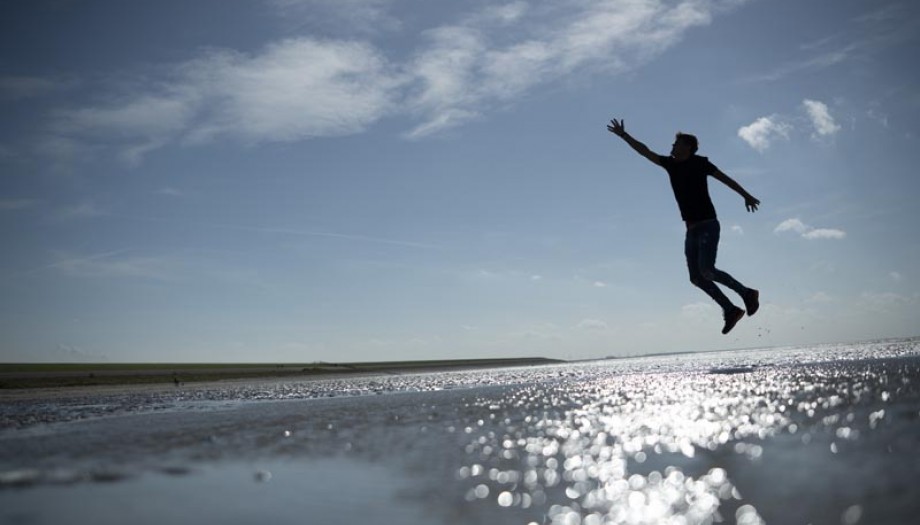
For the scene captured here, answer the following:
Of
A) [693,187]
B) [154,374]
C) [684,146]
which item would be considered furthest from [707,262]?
[154,374]

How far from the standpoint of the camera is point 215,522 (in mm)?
2275

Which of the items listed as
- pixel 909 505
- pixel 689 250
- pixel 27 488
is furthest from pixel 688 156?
pixel 27 488

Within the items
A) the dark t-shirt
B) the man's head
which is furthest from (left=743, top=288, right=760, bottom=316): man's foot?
the man's head

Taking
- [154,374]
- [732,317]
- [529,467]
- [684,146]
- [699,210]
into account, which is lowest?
[154,374]

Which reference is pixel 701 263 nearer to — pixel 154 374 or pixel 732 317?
pixel 732 317

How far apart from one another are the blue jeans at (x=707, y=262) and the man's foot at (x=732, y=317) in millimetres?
58

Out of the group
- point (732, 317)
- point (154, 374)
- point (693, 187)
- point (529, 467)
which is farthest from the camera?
point (154, 374)

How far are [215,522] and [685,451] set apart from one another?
2106 mm

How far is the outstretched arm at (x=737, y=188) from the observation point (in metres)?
9.12

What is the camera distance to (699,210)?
8.91 m

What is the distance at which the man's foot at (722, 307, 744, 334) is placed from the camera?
354 inches

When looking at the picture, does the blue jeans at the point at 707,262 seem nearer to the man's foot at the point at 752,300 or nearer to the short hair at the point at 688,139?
the man's foot at the point at 752,300

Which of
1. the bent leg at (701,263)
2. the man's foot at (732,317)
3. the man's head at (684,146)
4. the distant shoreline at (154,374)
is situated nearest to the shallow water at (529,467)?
the man's foot at (732,317)

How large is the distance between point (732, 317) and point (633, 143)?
2926 millimetres
